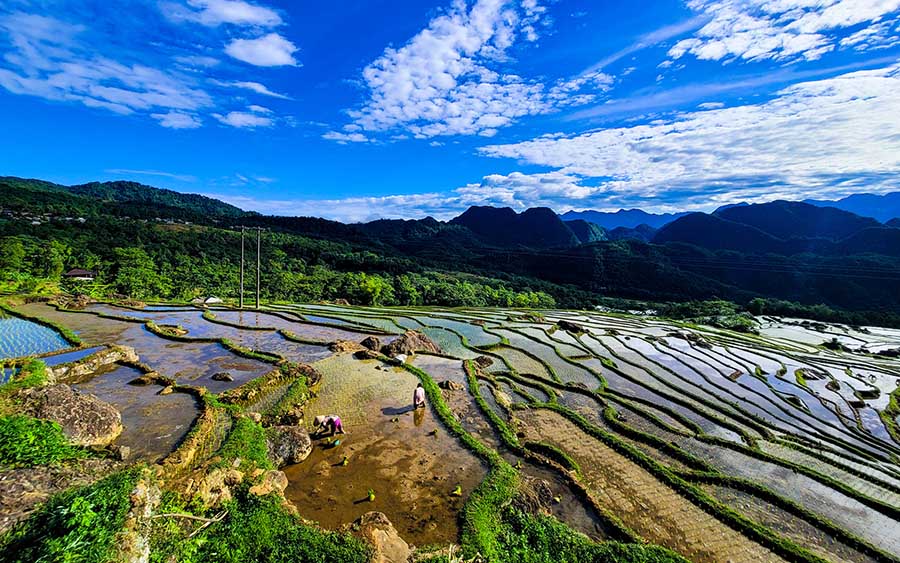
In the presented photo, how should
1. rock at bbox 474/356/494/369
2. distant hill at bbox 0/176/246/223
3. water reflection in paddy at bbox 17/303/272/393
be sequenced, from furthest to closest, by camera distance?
distant hill at bbox 0/176/246/223 < rock at bbox 474/356/494/369 < water reflection in paddy at bbox 17/303/272/393

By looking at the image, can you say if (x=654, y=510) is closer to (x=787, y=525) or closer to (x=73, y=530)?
(x=787, y=525)

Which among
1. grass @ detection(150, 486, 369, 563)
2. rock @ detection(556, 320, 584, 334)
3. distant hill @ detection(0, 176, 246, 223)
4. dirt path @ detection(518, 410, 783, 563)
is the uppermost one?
distant hill @ detection(0, 176, 246, 223)

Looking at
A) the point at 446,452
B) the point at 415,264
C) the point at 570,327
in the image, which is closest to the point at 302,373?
the point at 446,452

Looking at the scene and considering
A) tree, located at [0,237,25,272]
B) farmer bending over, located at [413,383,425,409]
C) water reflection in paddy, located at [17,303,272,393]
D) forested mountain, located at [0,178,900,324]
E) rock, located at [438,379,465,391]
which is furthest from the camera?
forested mountain, located at [0,178,900,324]

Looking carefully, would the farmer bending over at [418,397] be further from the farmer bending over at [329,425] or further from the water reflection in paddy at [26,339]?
the water reflection in paddy at [26,339]

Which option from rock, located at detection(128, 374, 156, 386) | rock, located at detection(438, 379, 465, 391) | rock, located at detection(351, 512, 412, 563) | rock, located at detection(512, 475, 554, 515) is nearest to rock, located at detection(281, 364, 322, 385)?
rock, located at detection(128, 374, 156, 386)

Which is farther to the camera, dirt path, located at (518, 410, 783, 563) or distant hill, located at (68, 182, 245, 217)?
distant hill, located at (68, 182, 245, 217)

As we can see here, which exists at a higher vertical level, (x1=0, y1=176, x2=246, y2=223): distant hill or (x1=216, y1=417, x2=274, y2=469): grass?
(x1=0, y1=176, x2=246, y2=223): distant hill

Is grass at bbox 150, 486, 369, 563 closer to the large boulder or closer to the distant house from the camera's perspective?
the large boulder
